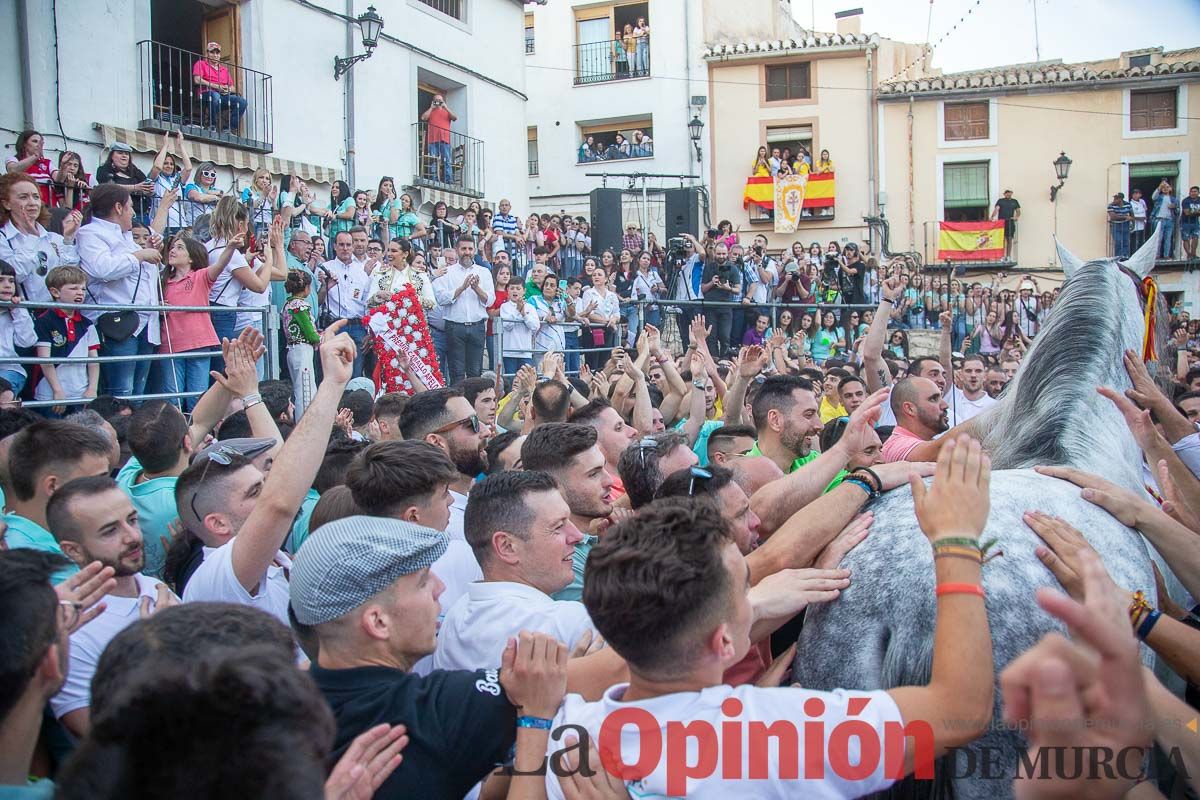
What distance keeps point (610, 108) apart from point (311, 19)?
1369 centimetres

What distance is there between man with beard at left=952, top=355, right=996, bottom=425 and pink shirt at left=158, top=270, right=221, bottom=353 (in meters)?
6.63

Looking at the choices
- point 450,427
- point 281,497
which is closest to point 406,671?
point 281,497

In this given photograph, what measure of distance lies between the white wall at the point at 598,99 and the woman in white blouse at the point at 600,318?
14481 millimetres

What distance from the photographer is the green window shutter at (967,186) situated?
1168 inches

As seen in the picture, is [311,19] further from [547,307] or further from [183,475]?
[183,475]

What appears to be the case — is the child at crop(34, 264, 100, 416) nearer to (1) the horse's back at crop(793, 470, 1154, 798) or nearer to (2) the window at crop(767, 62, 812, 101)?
(1) the horse's back at crop(793, 470, 1154, 798)

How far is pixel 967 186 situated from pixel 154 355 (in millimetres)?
27491

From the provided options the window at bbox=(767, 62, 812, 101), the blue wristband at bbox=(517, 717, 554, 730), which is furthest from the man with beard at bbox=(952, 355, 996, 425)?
the window at bbox=(767, 62, 812, 101)

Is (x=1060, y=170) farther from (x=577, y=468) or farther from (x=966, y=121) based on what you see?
A: (x=577, y=468)

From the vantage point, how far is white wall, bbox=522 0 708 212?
28062 mm

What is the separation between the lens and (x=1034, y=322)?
21438 mm

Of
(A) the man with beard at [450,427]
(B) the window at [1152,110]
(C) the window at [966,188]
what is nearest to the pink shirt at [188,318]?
(A) the man with beard at [450,427]

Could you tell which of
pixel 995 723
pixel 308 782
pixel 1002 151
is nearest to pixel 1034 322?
pixel 1002 151

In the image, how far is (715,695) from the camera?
2.07 m
